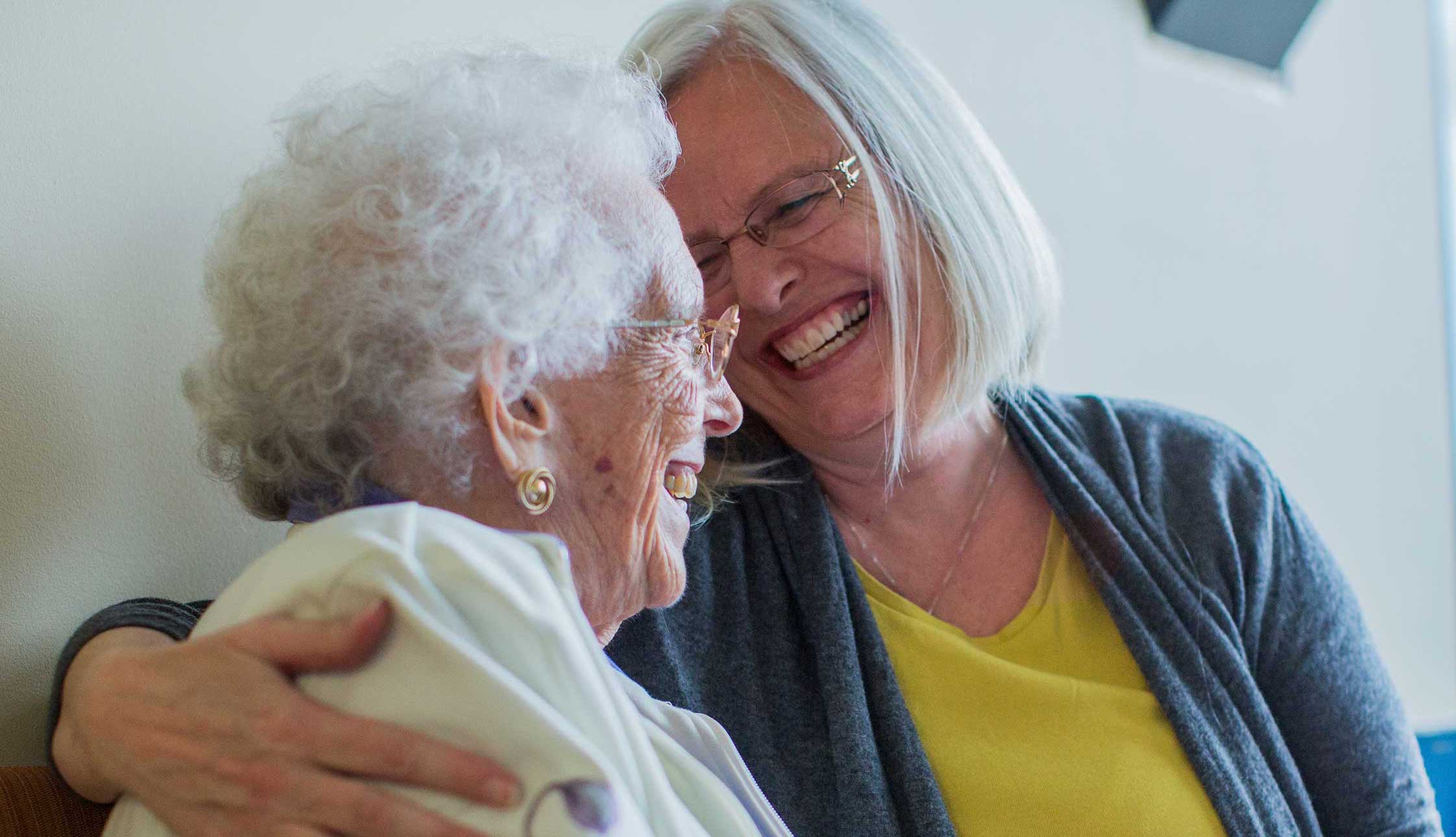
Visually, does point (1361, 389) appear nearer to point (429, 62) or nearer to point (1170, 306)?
point (1170, 306)

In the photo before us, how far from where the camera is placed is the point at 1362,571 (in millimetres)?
2871

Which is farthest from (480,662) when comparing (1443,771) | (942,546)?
(1443,771)

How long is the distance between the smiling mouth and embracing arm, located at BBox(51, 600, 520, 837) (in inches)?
36.7

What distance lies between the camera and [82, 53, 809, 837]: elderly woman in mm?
774

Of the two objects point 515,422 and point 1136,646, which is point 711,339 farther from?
point 1136,646

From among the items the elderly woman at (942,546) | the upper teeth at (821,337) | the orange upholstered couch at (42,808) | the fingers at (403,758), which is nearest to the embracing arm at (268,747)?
the fingers at (403,758)

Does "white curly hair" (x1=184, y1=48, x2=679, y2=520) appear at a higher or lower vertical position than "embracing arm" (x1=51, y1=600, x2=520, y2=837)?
higher

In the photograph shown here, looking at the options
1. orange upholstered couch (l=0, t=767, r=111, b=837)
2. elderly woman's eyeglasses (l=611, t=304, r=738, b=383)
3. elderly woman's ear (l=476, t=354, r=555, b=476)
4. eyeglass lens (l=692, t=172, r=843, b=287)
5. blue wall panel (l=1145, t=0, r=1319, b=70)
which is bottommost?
orange upholstered couch (l=0, t=767, r=111, b=837)

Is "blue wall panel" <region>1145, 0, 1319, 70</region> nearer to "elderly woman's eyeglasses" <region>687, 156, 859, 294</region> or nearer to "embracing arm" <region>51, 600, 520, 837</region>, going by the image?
"elderly woman's eyeglasses" <region>687, 156, 859, 294</region>

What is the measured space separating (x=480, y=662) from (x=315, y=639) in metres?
0.11

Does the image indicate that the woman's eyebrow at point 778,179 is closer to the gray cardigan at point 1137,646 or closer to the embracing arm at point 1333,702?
the gray cardigan at point 1137,646

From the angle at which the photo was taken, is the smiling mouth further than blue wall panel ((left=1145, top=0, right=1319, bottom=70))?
No

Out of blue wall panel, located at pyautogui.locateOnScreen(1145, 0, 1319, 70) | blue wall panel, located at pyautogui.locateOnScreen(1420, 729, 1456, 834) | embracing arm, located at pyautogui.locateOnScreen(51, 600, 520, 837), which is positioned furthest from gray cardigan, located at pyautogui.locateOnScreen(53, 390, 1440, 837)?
blue wall panel, located at pyautogui.locateOnScreen(1145, 0, 1319, 70)

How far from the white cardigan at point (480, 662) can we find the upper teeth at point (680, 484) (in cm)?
35
